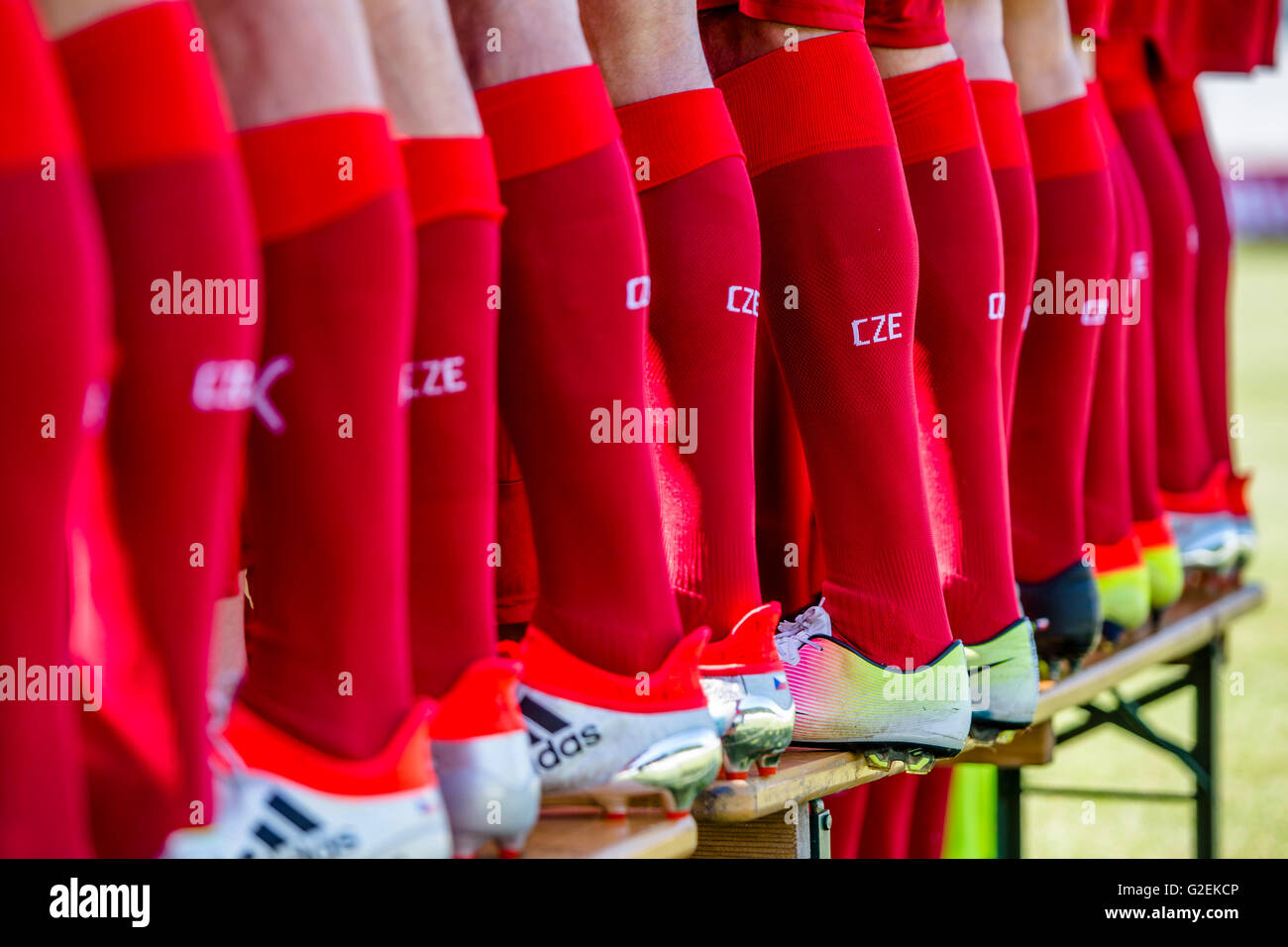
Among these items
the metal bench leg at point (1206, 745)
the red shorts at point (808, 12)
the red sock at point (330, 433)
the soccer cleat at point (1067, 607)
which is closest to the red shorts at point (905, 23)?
the red shorts at point (808, 12)

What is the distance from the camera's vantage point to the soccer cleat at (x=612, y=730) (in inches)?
37.7

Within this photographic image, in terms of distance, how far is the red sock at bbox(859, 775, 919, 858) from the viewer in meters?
1.71

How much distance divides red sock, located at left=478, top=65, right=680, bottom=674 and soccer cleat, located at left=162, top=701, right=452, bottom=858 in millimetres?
191

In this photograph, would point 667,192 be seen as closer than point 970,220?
Yes

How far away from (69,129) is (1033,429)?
121 centimetres

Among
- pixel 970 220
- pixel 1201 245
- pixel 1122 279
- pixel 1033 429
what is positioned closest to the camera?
pixel 970 220

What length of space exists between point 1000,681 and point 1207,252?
1.20 m

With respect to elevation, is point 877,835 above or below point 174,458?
below

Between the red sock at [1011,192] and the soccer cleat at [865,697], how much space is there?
39 centimetres

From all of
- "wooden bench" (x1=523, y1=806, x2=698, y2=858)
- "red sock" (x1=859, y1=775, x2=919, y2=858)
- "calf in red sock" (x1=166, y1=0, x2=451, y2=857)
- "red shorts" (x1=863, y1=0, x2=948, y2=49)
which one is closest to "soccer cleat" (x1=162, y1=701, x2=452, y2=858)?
"calf in red sock" (x1=166, y1=0, x2=451, y2=857)

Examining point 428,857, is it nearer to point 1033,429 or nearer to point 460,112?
point 460,112
